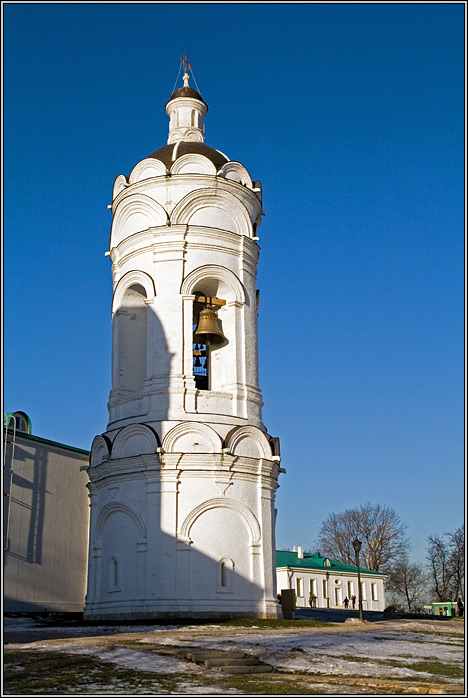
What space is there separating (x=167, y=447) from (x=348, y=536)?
43.9 meters

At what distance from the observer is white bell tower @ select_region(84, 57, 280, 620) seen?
2041 centimetres

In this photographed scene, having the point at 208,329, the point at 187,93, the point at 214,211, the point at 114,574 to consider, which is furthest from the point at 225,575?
the point at 187,93

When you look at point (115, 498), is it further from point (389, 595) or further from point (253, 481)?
point (389, 595)

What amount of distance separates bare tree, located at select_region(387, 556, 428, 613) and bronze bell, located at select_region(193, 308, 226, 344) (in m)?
44.3

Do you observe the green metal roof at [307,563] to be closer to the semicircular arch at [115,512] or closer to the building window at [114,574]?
the semicircular arch at [115,512]

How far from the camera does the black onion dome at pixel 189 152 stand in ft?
78.3

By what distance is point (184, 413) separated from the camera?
21328 mm

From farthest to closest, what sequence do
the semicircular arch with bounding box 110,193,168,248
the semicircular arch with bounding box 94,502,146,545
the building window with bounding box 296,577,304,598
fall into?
1. the building window with bounding box 296,577,304,598
2. the semicircular arch with bounding box 110,193,168,248
3. the semicircular arch with bounding box 94,502,146,545

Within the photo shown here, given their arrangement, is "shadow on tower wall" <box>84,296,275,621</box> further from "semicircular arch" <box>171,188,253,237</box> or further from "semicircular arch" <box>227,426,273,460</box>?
"semicircular arch" <box>171,188,253,237</box>

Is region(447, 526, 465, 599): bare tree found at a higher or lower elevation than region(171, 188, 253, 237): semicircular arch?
lower

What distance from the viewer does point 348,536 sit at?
6178 centimetres

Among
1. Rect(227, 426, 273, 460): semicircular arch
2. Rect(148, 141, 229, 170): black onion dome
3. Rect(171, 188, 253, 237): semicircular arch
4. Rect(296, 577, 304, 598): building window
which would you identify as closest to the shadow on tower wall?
Rect(227, 426, 273, 460): semicircular arch

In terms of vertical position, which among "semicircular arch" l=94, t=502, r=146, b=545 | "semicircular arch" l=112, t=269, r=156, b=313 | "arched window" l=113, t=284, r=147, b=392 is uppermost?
"semicircular arch" l=112, t=269, r=156, b=313

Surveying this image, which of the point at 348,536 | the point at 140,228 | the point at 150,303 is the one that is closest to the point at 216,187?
the point at 140,228
